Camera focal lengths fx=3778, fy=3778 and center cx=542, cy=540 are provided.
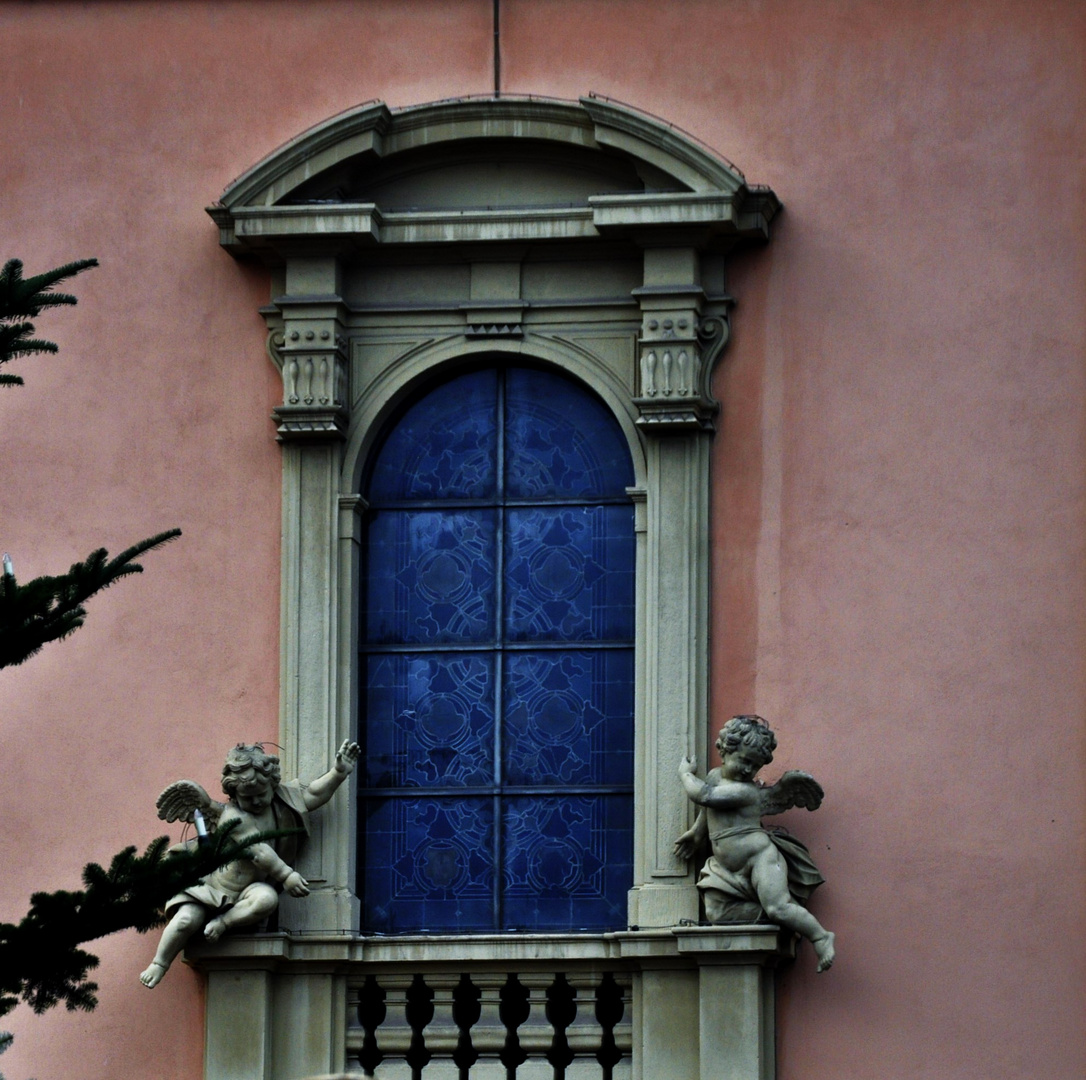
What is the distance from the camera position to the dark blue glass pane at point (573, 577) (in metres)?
14.7

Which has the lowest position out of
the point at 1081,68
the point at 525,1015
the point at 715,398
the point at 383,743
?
the point at 525,1015

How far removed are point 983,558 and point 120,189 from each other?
147 inches

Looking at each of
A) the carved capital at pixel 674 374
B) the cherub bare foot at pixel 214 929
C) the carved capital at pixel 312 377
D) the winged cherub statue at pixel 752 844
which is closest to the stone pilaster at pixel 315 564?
the carved capital at pixel 312 377

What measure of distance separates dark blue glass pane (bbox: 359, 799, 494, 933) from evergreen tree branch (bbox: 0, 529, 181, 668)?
7.94ft

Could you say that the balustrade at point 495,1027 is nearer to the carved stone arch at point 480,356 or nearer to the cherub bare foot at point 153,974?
the carved stone arch at point 480,356

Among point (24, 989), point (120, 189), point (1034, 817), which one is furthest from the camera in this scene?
point (120, 189)

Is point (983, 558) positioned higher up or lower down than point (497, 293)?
lower down

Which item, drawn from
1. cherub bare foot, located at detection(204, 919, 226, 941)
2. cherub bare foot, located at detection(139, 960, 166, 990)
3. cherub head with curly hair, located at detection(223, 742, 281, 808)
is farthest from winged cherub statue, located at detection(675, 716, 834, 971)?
cherub bare foot, located at detection(139, 960, 166, 990)

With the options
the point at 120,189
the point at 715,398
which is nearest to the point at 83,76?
the point at 120,189

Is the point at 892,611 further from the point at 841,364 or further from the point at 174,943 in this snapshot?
the point at 174,943

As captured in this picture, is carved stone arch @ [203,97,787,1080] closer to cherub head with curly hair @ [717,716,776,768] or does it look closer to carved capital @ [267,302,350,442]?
carved capital @ [267,302,350,442]

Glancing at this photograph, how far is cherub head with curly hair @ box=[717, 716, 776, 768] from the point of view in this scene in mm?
13867

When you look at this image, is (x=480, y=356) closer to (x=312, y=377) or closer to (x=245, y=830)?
(x=312, y=377)

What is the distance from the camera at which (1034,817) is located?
45.9 ft
